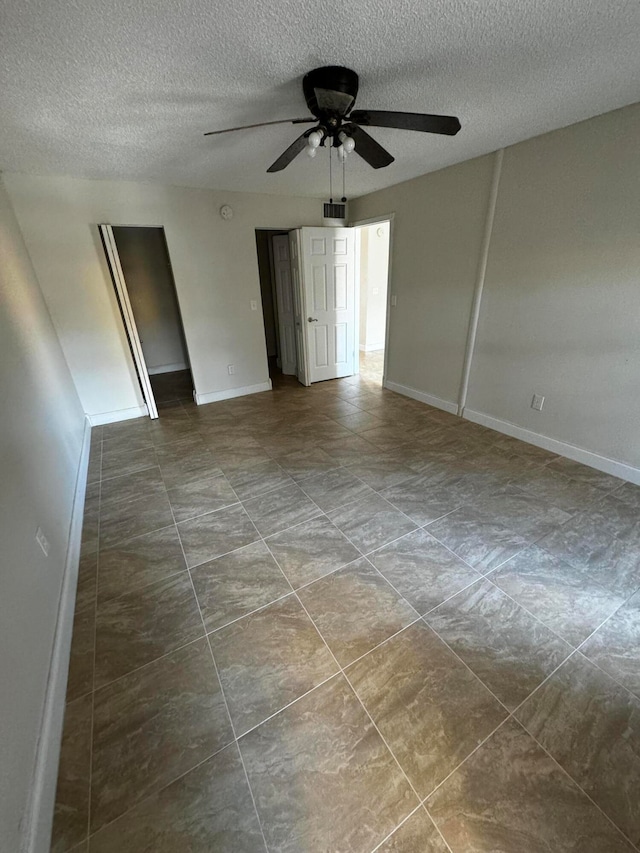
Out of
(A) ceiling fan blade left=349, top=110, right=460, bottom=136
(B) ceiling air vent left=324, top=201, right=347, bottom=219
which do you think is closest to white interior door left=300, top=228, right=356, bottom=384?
(B) ceiling air vent left=324, top=201, right=347, bottom=219

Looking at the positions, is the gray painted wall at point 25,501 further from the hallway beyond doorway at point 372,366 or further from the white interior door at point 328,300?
the hallway beyond doorway at point 372,366

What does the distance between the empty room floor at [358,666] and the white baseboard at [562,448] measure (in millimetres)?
105

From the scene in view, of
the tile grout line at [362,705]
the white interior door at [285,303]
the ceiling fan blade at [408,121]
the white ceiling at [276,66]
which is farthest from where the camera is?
the white interior door at [285,303]

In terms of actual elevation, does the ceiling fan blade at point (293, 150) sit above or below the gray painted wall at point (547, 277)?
above

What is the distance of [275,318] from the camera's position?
19.2 feet

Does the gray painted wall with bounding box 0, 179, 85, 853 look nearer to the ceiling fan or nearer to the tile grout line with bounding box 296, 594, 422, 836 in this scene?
the tile grout line with bounding box 296, 594, 422, 836

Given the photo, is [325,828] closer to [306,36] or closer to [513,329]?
[306,36]

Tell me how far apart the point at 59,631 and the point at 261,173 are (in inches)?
148

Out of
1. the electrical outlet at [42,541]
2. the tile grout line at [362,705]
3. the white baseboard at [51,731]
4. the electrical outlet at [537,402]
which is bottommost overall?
the tile grout line at [362,705]

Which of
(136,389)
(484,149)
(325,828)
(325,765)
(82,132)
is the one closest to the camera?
(325,828)

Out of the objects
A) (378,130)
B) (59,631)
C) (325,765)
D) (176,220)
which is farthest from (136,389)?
(325,765)

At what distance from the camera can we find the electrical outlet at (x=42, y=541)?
1615mm

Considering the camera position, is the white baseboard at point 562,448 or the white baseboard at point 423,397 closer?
the white baseboard at point 562,448

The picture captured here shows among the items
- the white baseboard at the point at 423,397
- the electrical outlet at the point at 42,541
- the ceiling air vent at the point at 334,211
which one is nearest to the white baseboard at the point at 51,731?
the electrical outlet at the point at 42,541
